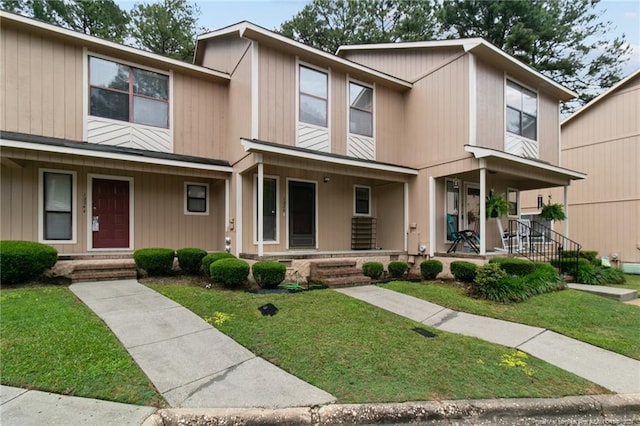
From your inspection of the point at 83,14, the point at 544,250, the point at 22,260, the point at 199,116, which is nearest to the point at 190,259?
the point at 22,260

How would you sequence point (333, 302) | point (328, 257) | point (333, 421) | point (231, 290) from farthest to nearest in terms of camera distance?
point (328, 257), point (231, 290), point (333, 302), point (333, 421)

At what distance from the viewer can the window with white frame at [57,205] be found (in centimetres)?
769

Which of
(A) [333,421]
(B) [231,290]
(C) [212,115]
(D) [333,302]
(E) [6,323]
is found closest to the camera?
(A) [333,421]

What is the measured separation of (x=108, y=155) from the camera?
7.27 metres

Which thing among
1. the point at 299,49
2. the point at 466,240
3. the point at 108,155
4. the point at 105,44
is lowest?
the point at 466,240

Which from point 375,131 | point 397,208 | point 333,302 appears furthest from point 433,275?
point 375,131

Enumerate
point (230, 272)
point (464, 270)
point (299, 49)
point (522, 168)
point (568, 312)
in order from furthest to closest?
point (522, 168) → point (299, 49) → point (464, 270) → point (230, 272) → point (568, 312)

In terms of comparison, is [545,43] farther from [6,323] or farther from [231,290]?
[6,323]

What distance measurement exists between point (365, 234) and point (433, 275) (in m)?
2.70

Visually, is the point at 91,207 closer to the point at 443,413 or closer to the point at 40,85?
the point at 40,85

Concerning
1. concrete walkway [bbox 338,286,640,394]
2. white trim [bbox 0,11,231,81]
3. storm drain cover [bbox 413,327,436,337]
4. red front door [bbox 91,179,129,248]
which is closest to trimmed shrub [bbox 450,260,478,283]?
concrete walkway [bbox 338,286,640,394]

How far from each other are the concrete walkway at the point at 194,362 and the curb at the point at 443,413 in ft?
0.40

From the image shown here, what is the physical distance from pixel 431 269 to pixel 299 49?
21.9 feet

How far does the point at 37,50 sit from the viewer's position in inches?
297
